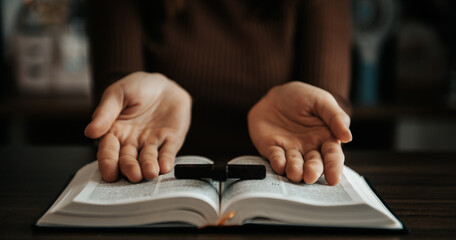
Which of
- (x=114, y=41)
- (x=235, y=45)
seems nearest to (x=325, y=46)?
(x=235, y=45)

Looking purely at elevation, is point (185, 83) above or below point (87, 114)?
above

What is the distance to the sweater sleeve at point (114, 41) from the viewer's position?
3.37ft

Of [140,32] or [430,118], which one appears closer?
[140,32]

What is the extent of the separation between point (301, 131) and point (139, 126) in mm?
274

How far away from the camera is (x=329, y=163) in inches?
23.5

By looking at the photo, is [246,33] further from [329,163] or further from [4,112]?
[4,112]

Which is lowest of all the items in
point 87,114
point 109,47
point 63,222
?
point 87,114

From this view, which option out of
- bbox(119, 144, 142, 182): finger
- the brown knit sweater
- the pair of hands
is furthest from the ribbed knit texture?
bbox(119, 144, 142, 182): finger

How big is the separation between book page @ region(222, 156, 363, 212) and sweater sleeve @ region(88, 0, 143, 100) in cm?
55

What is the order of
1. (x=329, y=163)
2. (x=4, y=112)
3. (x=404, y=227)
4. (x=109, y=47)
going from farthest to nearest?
(x=4, y=112)
(x=109, y=47)
(x=329, y=163)
(x=404, y=227)

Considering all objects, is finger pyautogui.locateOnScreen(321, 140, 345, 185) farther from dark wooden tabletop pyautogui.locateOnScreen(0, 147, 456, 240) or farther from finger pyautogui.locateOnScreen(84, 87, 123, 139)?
finger pyautogui.locateOnScreen(84, 87, 123, 139)

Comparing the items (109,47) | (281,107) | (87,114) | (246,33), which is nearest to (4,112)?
(87,114)

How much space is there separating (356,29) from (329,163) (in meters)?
1.21

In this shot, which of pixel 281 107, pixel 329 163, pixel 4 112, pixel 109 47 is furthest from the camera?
pixel 4 112
